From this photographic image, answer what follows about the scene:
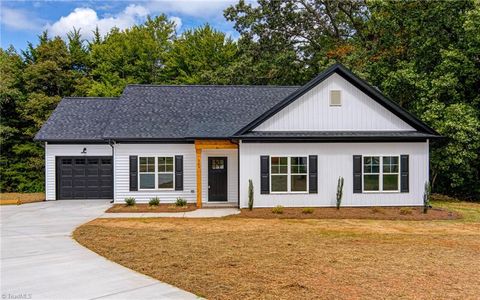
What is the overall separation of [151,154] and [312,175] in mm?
7123

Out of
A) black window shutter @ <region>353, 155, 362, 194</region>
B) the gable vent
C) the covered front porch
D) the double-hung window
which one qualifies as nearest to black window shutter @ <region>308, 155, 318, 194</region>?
black window shutter @ <region>353, 155, 362, 194</region>

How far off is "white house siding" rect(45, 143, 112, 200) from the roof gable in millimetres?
8134

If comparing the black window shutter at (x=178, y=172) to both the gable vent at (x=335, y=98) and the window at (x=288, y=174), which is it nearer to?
the window at (x=288, y=174)

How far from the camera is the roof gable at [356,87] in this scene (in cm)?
1570

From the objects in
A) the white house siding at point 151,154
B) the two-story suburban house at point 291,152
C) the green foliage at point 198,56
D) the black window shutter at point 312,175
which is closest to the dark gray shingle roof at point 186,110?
the two-story suburban house at point 291,152

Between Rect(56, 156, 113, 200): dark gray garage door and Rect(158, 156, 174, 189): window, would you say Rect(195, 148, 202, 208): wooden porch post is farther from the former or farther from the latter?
Rect(56, 156, 113, 200): dark gray garage door

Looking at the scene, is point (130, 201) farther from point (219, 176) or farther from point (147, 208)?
point (219, 176)

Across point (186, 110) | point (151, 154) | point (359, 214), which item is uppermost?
point (186, 110)

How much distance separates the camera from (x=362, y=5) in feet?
98.4

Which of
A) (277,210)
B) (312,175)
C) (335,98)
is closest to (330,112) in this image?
(335,98)

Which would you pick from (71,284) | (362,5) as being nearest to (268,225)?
(71,284)

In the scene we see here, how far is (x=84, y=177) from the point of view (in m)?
19.5

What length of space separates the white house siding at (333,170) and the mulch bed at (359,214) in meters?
0.42

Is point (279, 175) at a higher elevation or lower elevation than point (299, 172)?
lower
